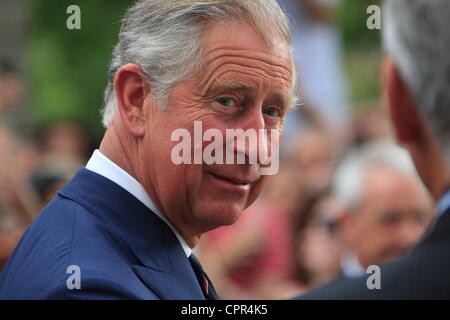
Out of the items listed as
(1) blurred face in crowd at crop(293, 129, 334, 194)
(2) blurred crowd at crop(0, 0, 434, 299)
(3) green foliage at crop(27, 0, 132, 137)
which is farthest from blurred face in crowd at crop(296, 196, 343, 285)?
(3) green foliage at crop(27, 0, 132, 137)

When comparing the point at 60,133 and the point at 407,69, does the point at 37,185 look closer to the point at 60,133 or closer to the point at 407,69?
the point at 60,133

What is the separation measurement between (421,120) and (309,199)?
17.3ft

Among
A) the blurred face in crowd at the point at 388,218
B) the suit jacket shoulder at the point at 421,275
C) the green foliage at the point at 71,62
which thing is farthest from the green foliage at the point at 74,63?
the suit jacket shoulder at the point at 421,275

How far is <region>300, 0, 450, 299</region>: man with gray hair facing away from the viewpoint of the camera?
6.07 feet

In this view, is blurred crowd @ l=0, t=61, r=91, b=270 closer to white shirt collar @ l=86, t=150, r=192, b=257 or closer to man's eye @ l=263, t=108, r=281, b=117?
white shirt collar @ l=86, t=150, r=192, b=257

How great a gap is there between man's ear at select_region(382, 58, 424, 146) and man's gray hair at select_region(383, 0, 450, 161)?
23mm

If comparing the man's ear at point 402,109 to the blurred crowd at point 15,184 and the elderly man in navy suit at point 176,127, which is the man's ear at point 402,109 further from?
the blurred crowd at point 15,184

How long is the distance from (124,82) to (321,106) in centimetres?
696

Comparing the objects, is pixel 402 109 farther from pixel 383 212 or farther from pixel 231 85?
pixel 383 212

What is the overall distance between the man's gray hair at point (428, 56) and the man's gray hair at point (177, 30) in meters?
0.90

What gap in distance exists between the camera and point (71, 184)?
2.81m

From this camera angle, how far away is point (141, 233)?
2.73 meters

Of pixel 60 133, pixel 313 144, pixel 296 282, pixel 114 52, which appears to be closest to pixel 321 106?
pixel 313 144

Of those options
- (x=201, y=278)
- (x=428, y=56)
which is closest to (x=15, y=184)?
(x=201, y=278)
